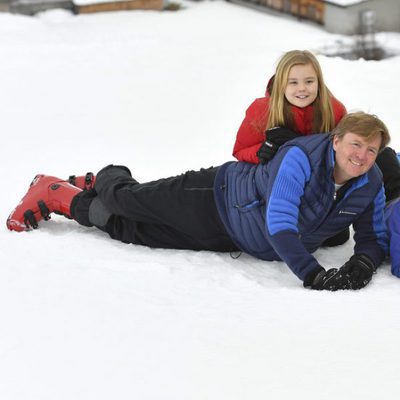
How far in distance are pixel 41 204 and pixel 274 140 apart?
1350mm

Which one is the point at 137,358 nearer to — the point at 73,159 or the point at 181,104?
the point at 73,159

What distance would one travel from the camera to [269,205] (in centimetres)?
294

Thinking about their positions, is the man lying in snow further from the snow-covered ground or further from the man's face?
the snow-covered ground

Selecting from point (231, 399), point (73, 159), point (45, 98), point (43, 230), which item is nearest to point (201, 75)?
point (45, 98)

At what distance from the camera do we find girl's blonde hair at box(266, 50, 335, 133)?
3.14m

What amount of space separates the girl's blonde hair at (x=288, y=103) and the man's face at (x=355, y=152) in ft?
1.10

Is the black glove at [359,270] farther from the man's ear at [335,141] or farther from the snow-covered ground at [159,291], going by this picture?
the man's ear at [335,141]

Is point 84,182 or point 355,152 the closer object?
point 355,152

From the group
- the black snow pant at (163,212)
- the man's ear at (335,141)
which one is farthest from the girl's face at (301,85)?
the black snow pant at (163,212)

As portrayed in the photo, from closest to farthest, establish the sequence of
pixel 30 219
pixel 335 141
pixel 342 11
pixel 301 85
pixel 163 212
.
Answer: pixel 335 141, pixel 301 85, pixel 163 212, pixel 30 219, pixel 342 11

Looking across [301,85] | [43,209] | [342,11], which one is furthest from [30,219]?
[342,11]

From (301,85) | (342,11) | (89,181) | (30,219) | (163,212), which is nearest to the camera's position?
(301,85)

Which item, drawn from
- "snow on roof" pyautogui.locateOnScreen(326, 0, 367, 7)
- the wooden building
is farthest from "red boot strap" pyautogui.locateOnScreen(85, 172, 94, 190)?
"snow on roof" pyautogui.locateOnScreen(326, 0, 367, 7)

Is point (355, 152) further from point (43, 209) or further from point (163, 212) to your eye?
point (43, 209)
